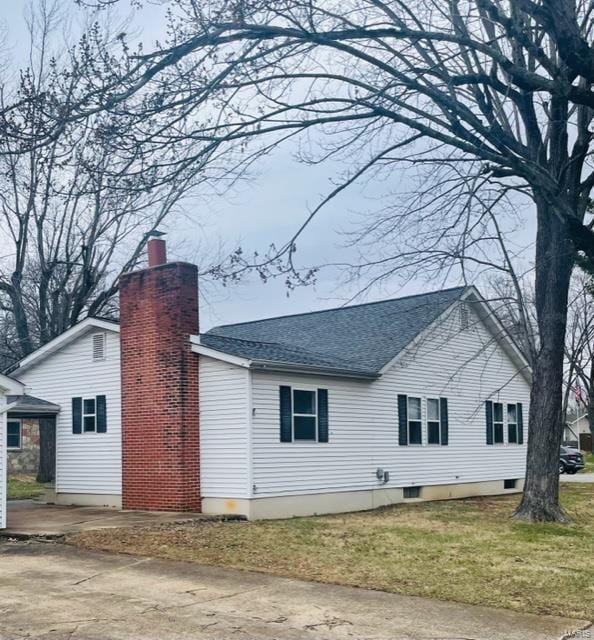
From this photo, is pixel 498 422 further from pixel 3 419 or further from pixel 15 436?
pixel 15 436

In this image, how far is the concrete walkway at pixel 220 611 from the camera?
290 inches

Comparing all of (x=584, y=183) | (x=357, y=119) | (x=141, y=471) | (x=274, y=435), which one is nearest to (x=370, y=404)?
(x=274, y=435)

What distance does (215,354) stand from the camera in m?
16.5

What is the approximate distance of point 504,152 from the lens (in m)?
9.52

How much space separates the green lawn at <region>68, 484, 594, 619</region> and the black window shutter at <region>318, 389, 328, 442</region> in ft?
5.80

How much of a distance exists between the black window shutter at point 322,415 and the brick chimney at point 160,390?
8.81 ft

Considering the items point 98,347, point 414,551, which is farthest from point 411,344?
point 414,551

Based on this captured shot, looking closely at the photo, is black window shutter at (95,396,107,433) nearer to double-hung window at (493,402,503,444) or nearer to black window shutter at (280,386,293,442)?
black window shutter at (280,386,293,442)

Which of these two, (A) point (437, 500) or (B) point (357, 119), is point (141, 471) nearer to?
(A) point (437, 500)

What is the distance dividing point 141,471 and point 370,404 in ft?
18.1

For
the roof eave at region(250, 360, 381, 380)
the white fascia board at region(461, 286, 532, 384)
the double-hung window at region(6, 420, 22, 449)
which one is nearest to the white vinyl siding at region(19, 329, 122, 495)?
the roof eave at region(250, 360, 381, 380)

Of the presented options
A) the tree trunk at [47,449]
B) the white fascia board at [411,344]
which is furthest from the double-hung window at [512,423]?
the tree trunk at [47,449]

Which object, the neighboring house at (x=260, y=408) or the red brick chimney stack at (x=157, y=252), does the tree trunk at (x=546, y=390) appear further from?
the red brick chimney stack at (x=157, y=252)

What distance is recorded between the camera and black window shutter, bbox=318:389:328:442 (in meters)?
17.8
